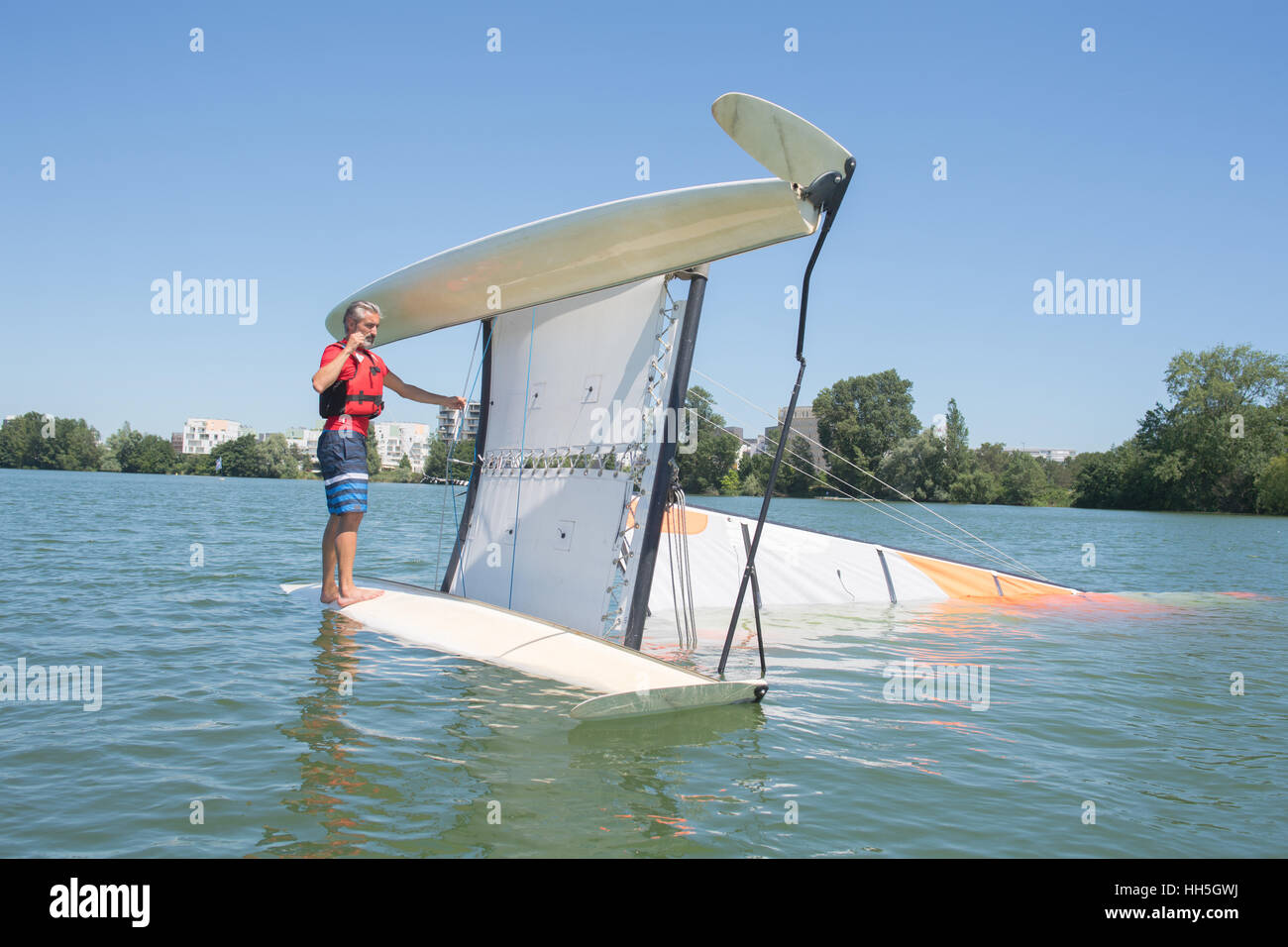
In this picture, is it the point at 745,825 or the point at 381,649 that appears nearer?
the point at 745,825

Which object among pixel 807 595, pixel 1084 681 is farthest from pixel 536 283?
pixel 807 595

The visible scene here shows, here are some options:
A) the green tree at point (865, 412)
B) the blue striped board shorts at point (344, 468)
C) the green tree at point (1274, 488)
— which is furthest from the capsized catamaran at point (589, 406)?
the green tree at point (865, 412)

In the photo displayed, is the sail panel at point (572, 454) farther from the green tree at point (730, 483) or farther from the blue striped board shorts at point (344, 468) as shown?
the green tree at point (730, 483)

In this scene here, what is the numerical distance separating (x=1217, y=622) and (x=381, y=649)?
10.4 meters

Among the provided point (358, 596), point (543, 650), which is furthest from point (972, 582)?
point (358, 596)

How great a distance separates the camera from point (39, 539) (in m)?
16.4

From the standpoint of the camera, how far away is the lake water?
3689mm

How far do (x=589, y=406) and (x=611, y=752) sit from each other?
2991 mm

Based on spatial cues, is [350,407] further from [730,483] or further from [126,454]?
[126,454]

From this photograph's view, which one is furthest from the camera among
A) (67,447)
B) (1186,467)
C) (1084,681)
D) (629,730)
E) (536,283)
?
(67,447)

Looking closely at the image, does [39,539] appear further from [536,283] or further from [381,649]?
[536,283]

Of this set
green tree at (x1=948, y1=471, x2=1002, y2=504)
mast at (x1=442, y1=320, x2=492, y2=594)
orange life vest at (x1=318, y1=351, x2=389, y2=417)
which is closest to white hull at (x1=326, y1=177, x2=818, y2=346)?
mast at (x1=442, y1=320, x2=492, y2=594)

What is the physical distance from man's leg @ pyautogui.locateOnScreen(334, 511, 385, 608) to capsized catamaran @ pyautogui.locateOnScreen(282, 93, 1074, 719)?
7.9 inches

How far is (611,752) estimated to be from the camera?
15.4 ft
